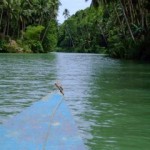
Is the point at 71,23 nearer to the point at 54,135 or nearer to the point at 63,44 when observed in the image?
the point at 63,44

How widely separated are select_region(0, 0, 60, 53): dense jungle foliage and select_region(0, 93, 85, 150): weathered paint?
5926 cm

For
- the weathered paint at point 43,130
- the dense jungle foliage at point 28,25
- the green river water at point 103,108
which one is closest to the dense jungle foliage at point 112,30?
the dense jungle foliage at point 28,25

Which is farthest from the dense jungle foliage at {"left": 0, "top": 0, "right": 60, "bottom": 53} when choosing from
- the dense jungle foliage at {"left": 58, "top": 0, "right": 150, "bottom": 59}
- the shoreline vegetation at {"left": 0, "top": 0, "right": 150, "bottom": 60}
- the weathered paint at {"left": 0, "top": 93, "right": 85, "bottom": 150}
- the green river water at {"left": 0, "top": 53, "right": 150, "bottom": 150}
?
the weathered paint at {"left": 0, "top": 93, "right": 85, "bottom": 150}

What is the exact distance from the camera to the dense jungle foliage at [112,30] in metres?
44.5

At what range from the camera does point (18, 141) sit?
16.7 ft

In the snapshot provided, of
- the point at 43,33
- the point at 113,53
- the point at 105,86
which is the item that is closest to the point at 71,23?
the point at 43,33

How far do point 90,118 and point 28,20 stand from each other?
7016cm

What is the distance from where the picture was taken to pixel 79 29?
126 meters

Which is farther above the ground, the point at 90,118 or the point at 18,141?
the point at 18,141

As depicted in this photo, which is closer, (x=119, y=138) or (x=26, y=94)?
(x=119, y=138)

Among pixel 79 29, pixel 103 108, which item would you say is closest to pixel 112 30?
pixel 79 29

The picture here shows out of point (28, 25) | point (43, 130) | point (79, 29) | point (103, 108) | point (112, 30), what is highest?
point (28, 25)

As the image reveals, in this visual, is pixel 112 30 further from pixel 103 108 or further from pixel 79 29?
pixel 103 108

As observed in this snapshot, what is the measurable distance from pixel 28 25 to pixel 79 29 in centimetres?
4759
